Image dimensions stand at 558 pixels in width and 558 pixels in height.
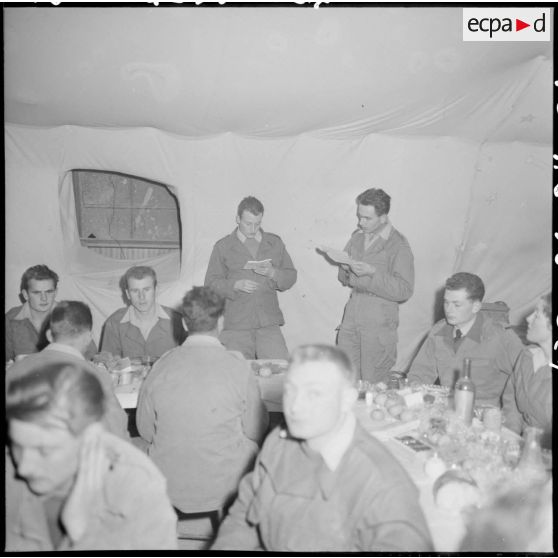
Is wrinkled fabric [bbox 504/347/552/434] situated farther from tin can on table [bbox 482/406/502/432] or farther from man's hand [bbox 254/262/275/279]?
man's hand [bbox 254/262/275/279]

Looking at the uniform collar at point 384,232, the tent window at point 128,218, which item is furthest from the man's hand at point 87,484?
the tent window at point 128,218

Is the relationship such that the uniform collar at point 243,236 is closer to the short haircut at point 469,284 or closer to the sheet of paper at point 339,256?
the sheet of paper at point 339,256

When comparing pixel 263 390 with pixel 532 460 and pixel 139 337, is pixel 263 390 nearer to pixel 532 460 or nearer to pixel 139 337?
pixel 139 337

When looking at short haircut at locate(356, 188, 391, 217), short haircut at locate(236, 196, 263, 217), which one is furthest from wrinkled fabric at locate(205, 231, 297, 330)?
short haircut at locate(356, 188, 391, 217)

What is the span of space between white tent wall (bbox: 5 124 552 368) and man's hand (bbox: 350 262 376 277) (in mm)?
843

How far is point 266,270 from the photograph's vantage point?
482 centimetres

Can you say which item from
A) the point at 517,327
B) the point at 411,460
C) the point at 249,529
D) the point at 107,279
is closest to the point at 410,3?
the point at 411,460

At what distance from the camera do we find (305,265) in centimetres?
552

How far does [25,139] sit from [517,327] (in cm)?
560

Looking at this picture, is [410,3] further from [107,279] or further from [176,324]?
[107,279]

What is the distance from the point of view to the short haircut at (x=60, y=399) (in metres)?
1.76

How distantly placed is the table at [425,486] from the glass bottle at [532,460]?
26 cm

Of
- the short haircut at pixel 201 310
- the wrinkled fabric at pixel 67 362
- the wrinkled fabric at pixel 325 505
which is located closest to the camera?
the wrinkled fabric at pixel 325 505

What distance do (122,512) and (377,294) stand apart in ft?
10.7
